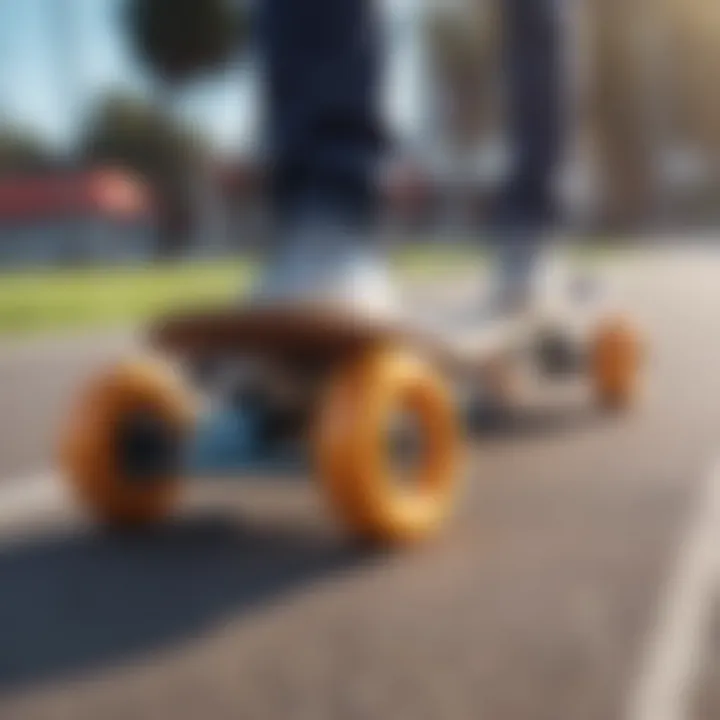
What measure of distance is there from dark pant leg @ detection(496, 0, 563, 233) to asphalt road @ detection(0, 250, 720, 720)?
0.86 meters

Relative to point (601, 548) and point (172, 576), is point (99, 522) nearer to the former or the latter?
point (172, 576)

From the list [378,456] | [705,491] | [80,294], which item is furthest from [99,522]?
[80,294]

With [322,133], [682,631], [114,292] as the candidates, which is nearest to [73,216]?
[114,292]

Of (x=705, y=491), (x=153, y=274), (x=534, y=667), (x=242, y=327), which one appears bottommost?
(x=153, y=274)

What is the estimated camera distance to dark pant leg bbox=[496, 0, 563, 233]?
383cm

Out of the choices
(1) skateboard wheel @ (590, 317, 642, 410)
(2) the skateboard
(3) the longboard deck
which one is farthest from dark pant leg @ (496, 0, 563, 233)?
(3) the longboard deck

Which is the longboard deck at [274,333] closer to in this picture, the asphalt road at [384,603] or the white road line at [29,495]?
the asphalt road at [384,603]

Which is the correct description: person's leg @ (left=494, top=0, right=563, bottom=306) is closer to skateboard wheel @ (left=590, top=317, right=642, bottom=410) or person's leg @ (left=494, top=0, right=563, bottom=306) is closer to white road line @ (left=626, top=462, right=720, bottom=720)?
skateboard wheel @ (left=590, top=317, right=642, bottom=410)

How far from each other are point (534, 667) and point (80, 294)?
9.22 m

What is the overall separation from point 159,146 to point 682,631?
89.4 ft

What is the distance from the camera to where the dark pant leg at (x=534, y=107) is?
383cm

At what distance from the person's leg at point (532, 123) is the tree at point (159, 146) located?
77.0 ft

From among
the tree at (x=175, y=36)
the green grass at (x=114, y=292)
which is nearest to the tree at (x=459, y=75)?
the tree at (x=175, y=36)

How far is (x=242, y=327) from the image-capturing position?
88.0 inches
